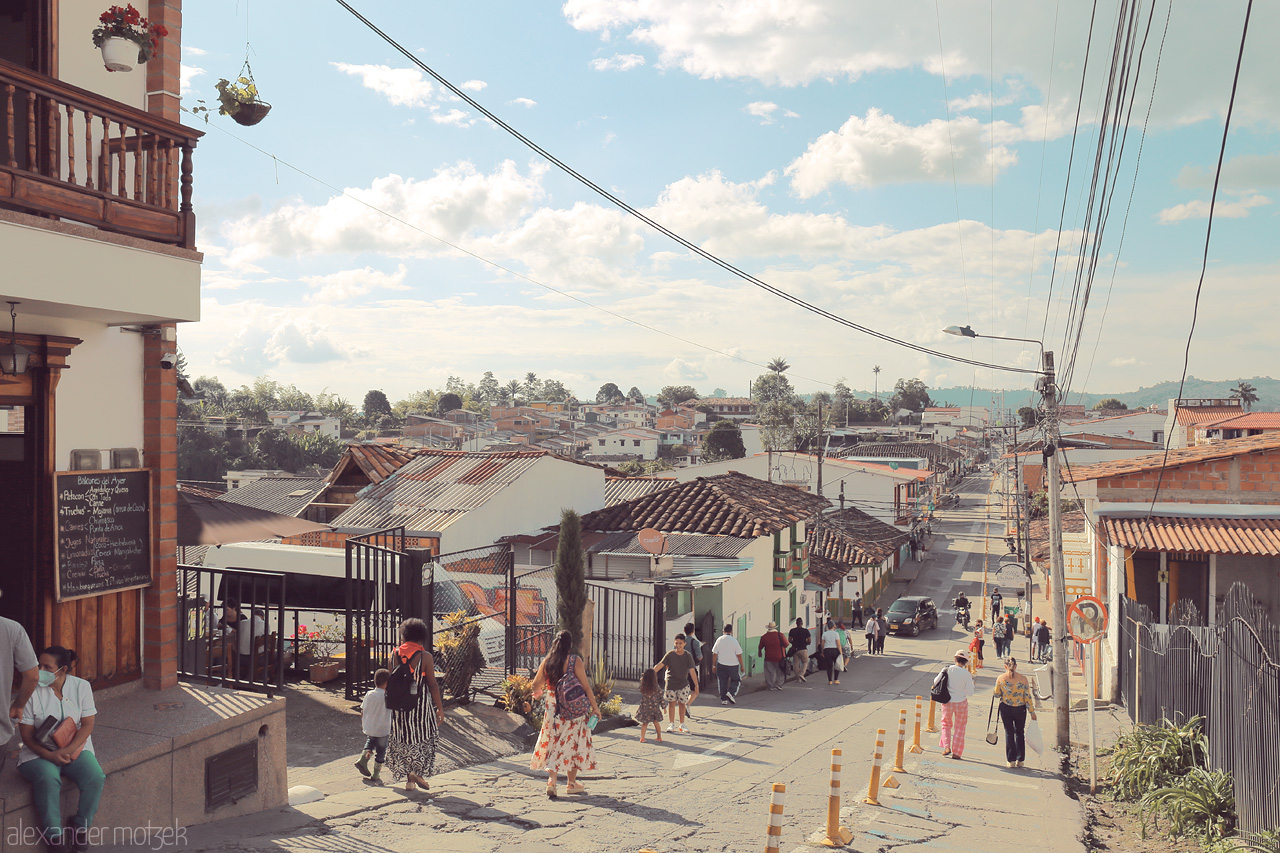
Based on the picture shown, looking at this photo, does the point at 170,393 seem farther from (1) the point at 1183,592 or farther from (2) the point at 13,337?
(1) the point at 1183,592

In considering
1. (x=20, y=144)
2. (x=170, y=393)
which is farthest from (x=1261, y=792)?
(x=20, y=144)

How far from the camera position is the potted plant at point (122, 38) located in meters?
6.95

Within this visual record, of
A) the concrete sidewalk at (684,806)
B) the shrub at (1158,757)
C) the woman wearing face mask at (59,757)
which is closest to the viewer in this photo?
the woman wearing face mask at (59,757)

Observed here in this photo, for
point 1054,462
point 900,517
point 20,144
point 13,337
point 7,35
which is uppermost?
point 7,35

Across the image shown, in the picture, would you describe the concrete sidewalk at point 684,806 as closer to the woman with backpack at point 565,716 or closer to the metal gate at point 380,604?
the woman with backpack at point 565,716

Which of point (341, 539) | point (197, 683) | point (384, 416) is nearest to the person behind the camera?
point (197, 683)

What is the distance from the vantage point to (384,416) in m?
141

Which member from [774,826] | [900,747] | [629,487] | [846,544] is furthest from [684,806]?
[846,544]

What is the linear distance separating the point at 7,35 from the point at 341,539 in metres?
16.7

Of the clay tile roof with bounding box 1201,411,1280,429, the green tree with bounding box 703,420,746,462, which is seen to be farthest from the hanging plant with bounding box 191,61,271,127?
the green tree with bounding box 703,420,746,462

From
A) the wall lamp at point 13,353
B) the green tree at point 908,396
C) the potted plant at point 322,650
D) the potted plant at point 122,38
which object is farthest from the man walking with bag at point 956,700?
the green tree at point 908,396

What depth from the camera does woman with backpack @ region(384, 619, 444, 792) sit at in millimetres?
7812

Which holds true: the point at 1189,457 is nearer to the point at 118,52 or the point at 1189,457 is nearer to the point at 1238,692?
the point at 1238,692

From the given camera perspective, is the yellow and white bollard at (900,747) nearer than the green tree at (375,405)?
Yes
